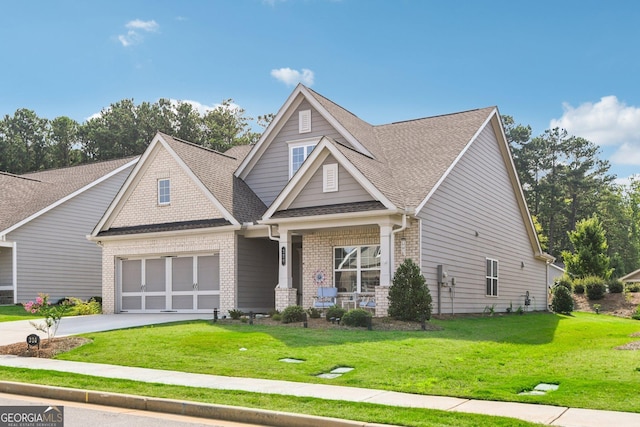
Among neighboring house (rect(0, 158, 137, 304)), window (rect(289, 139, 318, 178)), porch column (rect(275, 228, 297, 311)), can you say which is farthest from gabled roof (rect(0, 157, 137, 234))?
porch column (rect(275, 228, 297, 311))

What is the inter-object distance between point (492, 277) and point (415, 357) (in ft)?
47.9

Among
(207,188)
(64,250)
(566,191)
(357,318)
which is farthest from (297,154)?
(566,191)

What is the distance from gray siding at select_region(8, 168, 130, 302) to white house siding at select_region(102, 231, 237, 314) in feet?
18.8

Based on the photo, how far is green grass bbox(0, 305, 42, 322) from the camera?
77.1 feet

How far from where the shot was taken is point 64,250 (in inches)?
1249

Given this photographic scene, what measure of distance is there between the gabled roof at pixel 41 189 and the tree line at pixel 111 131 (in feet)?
74.1

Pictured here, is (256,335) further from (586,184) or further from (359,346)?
(586,184)

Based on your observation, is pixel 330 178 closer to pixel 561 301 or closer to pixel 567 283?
pixel 561 301

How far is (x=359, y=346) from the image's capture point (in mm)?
13883

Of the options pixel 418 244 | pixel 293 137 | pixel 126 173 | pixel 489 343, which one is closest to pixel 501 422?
pixel 489 343

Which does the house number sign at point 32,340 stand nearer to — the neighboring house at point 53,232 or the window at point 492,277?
the neighboring house at point 53,232

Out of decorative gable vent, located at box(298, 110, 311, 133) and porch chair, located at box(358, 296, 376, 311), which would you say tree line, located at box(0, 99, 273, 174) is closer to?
decorative gable vent, located at box(298, 110, 311, 133)

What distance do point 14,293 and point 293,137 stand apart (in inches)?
553

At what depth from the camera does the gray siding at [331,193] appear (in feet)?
66.4
